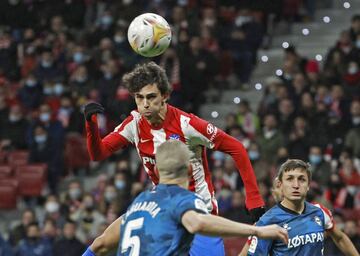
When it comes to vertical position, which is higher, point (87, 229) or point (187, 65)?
point (187, 65)

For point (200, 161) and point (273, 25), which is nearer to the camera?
point (200, 161)

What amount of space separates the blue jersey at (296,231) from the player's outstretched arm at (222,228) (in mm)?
1867

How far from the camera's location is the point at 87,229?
17.0m

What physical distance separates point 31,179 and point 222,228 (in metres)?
12.5

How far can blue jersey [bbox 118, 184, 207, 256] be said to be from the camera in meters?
7.07

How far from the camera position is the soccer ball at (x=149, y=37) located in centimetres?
945

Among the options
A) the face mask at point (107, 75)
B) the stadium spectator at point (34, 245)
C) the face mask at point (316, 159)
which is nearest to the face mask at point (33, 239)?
the stadium spectator at point (34, 245)

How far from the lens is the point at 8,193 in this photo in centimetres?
1902

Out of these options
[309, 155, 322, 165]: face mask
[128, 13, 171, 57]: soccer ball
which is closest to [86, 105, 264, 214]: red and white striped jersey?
[128, 13, 171, 57]: soccer ball

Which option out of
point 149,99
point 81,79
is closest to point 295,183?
point 149,99

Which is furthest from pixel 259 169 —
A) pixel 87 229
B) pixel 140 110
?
pixel 140 110

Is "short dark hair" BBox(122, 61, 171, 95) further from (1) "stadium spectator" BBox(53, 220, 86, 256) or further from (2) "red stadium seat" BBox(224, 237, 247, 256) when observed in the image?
(1) "stadium spectator" BBox(53, 220, 86, 256)

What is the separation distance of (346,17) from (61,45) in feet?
18.3

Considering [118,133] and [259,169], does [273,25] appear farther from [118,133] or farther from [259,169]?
[118,133]
